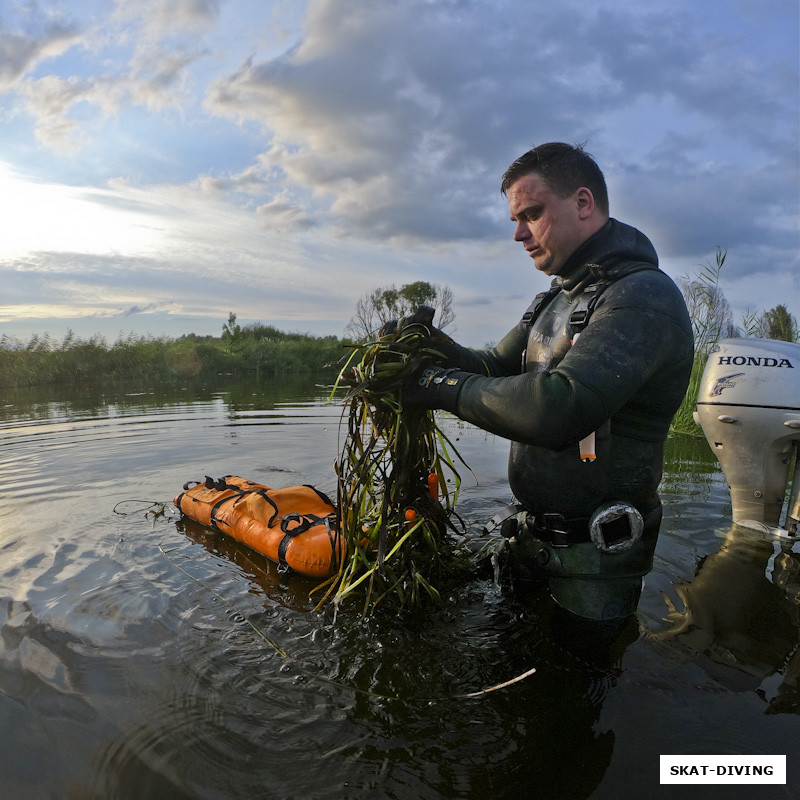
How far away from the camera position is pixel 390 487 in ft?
10.4

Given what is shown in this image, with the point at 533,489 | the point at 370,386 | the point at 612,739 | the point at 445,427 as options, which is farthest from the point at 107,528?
the point at 445,427

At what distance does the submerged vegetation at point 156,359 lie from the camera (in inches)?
790

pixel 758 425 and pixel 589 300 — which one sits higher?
pixel 589 300

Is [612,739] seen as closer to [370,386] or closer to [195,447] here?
[370,386]

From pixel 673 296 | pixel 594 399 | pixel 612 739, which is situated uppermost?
pixel 673 296

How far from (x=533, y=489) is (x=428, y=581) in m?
1.01

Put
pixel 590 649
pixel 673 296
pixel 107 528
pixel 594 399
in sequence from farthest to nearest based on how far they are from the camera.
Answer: pixel 107 528 < pixel 590 649 < pixel 673 296 < pixel 594 399

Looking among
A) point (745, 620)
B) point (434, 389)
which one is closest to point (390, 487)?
point (434, 389)

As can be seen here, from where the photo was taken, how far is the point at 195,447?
850 cm

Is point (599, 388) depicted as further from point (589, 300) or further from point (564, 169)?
point (564, 169)

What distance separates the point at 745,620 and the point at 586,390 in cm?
215

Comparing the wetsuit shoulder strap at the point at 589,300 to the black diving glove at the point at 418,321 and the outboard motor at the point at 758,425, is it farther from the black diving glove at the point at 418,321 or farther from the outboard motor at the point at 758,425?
the outboard motor at the point at 758,425

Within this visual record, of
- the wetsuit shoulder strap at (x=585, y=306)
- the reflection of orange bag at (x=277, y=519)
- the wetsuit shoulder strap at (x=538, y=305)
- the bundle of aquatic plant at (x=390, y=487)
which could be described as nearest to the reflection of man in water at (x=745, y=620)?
the bundle of aquatic plant at (x=390, y=487)


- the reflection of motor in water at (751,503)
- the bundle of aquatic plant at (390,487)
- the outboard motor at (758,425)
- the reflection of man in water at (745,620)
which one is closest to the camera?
the reflection of man in water at (745,620)
